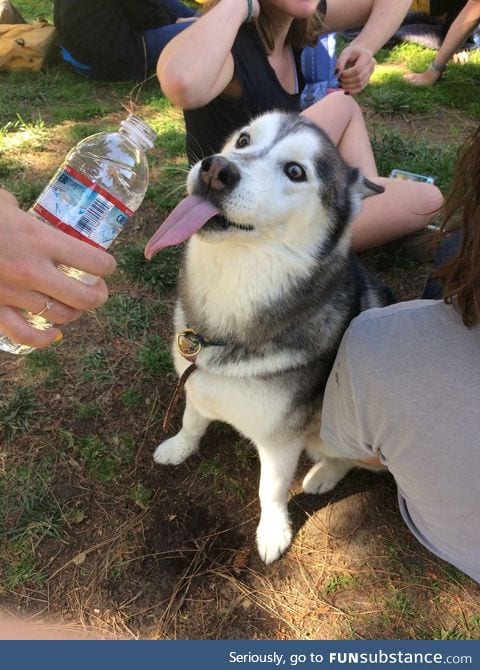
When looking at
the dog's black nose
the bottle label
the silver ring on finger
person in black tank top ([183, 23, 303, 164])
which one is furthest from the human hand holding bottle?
person in black tank top ([183, 23, 303, 164])

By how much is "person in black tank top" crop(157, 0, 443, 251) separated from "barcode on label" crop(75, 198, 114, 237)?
1033 mm

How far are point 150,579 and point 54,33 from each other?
221 inches

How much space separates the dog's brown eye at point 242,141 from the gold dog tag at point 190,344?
804 millimetres

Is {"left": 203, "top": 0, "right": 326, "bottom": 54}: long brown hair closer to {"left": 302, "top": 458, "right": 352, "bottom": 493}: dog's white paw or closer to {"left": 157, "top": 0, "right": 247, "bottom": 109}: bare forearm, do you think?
{"left": 157, "top": 0, "right": 247, "bottom": 109}: bare forearm

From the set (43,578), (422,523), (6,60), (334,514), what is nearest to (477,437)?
(422,523)

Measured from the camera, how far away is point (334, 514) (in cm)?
252

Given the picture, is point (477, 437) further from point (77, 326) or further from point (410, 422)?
point (77, 326)

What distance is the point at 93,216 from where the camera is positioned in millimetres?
1507

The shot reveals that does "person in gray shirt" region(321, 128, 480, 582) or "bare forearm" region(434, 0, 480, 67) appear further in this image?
"bare forearm" region(434, 0, 480, 67)

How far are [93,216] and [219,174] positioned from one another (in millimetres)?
448

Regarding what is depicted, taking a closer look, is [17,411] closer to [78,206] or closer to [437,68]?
[78,206]

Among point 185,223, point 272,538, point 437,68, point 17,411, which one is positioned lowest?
point 437,68

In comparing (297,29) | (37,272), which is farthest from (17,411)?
(297,29)

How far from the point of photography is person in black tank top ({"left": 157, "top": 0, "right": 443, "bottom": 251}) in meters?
2.27
